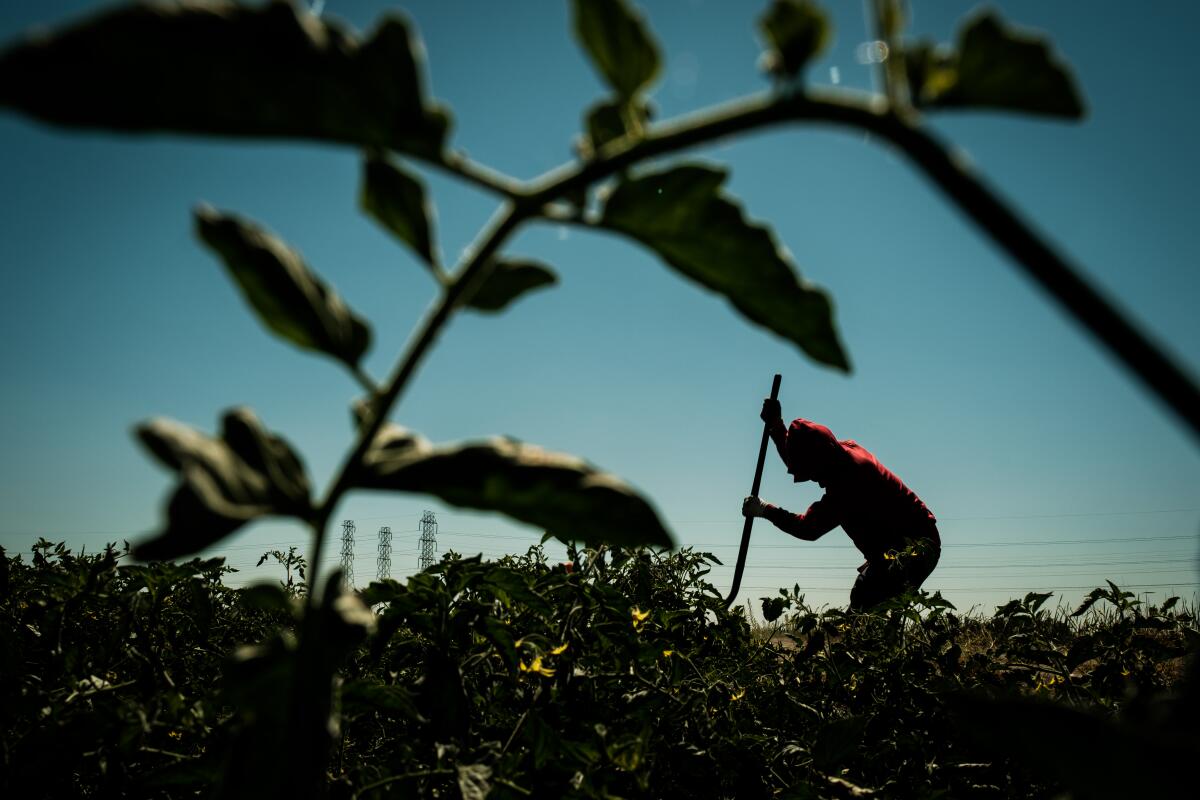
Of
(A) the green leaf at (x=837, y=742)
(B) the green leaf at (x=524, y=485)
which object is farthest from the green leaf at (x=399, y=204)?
(A) the green leaf at (x=837, y=742)

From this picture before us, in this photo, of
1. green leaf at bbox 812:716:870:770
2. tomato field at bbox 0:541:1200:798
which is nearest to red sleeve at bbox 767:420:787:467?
tomato field at bbox 0:541:1200:798

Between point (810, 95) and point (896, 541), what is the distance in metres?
8.52

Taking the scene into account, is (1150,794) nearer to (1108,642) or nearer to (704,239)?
(704,239)

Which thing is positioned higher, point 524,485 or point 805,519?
point 805,519

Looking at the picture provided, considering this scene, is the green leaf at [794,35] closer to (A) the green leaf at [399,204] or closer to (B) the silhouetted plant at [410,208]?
(B) the silhouetted plant at [410,208]

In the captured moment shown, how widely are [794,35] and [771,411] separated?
9983mm

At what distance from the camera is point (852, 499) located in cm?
870

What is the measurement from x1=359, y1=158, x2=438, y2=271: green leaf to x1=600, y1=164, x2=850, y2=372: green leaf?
0.19 meters

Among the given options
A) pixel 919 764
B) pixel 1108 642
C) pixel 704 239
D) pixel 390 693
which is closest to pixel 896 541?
pixel 1108 642

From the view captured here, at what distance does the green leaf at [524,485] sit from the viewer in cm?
70

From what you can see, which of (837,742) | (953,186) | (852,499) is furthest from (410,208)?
(852,499)

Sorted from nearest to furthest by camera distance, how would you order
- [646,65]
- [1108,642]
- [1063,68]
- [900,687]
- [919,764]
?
[1063,68]
[646,65]
[919,764]
[900,687]
[1108,642]

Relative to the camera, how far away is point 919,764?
2584 mm

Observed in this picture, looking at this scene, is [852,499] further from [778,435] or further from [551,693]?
[551,693]
